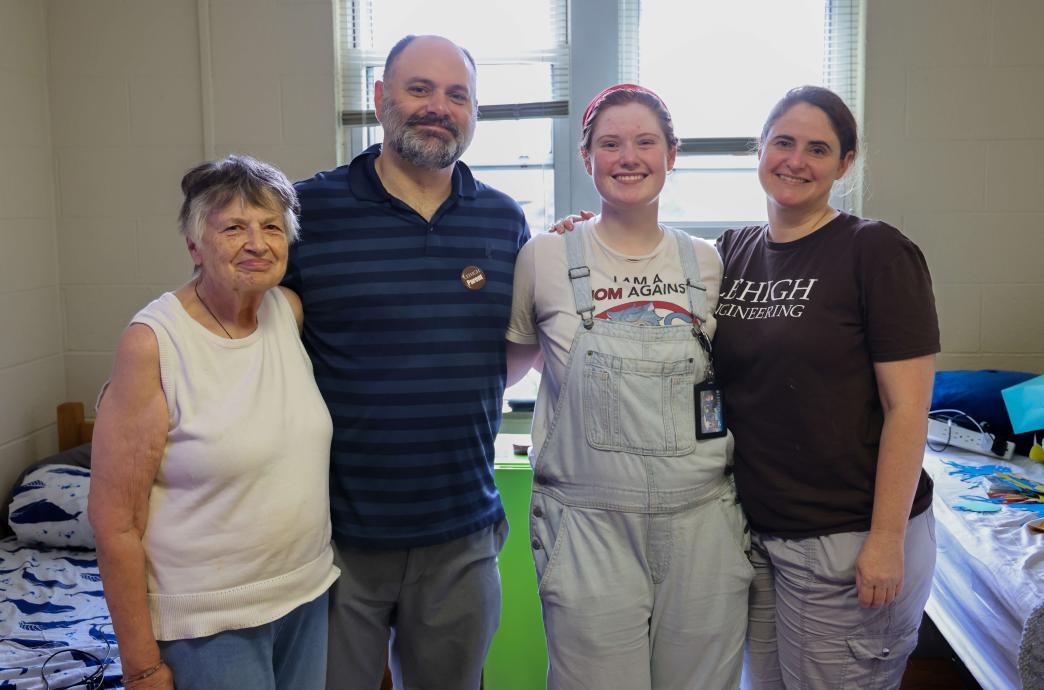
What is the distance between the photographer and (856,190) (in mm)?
2986

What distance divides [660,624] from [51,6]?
3.08m

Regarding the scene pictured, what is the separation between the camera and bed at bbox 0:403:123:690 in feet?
6.41

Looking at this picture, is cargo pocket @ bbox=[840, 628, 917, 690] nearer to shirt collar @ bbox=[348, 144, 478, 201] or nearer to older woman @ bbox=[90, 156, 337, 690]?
older woman @ bbox=[90, 156, 337, 690]

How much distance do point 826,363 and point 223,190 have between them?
1059 millimetres

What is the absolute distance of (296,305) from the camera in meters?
1.62

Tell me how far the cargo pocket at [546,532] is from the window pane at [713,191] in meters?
1.82

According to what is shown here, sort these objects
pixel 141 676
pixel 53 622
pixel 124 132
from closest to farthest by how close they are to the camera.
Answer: pixel 141 676, pixel 53 622, pixel 124 132

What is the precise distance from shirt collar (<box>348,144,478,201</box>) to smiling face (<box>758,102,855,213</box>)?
604 mm

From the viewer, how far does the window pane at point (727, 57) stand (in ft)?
10.2

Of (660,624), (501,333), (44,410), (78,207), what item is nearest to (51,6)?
(78,207)

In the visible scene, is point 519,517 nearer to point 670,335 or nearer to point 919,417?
point 670,335

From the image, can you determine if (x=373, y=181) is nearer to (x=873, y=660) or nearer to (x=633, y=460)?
(x=633, y=460)

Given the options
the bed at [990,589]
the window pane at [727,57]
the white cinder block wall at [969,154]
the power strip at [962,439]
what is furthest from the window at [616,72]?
the bed at [990,589]

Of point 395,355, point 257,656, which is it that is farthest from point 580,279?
point 257,656
